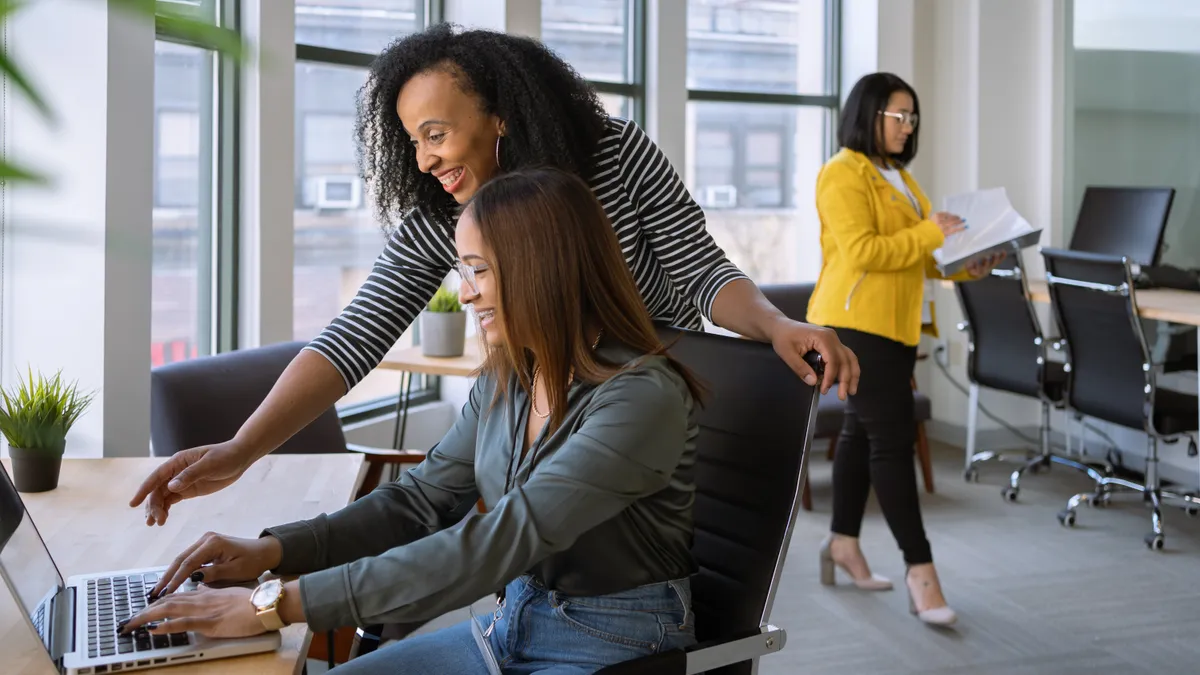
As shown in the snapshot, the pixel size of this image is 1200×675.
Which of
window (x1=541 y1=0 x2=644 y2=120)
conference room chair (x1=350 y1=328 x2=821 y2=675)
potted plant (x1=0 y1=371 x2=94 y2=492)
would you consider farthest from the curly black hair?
window (x1=541 y1=0 x2=644 y2=120)

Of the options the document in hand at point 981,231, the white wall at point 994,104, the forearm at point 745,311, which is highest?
the white wall at point 994,104

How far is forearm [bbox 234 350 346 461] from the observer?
1.63 metres

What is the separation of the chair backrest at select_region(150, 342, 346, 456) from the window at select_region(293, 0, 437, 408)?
4.82 ft

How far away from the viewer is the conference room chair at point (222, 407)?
255 centimetres

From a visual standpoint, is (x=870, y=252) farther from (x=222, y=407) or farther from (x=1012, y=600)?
(x=222, y=407)

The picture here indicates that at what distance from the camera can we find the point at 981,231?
3570mm

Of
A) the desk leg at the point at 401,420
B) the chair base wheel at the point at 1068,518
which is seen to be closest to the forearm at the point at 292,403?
the desk leg at the point at 401,420

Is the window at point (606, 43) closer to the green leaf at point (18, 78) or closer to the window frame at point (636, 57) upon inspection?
the window frame at point (636, 57)

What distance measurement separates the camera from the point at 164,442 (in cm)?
256

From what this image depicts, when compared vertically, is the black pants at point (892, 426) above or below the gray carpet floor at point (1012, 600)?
→ above

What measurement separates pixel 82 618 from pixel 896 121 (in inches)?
103

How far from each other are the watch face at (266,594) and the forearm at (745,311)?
69 cm

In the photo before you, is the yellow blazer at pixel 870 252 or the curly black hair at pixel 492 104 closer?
the curly black hair at pixel 492 104

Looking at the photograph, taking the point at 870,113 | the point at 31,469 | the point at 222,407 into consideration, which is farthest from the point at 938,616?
the point at 31,469
